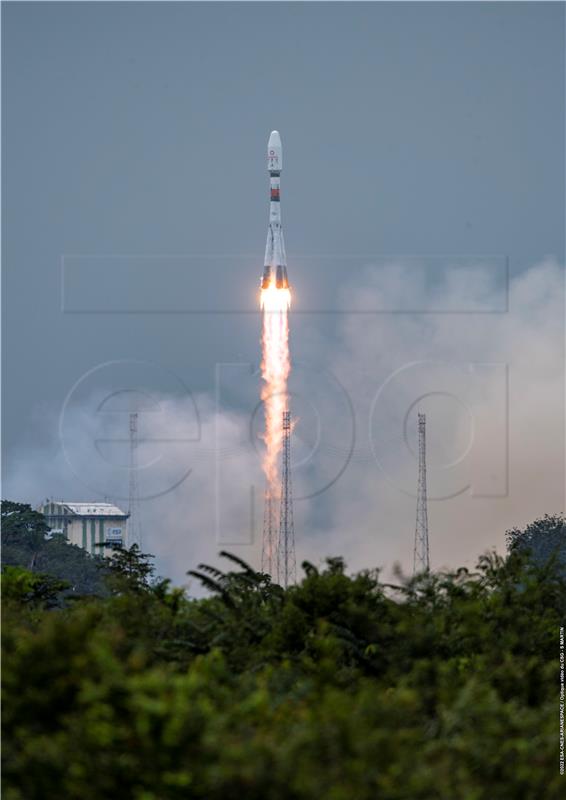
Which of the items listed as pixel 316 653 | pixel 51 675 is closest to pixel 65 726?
pixel 51 675

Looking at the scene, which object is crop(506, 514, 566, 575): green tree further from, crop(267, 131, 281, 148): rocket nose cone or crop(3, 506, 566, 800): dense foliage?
crop(3, 506, 566, 800): dense foliage

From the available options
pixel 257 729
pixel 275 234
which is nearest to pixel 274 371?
pixel 275 234

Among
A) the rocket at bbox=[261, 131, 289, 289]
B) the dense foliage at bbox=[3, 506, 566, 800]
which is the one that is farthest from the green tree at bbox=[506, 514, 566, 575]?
the dense foliage at bbox=[3, 506, 566, 800]

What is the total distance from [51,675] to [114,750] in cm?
298

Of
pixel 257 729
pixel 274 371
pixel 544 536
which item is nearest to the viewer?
pixel 257 729

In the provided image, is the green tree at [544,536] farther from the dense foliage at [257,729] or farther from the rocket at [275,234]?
the dense foliage at [257,729]

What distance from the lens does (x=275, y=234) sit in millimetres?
122312

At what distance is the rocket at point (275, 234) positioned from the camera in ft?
385

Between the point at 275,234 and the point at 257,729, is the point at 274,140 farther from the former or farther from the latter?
the point at 257,729

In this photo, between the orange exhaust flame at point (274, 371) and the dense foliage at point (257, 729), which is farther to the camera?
the orange exhaust flame at point (274, 371)

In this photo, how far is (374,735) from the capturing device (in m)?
32.2

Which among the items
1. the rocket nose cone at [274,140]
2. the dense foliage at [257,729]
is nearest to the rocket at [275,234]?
the rocket nose cone at [274,140]

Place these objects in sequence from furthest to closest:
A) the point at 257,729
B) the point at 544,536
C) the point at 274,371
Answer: the point at 544,536 → the point at 274,371 → the point at 257,729

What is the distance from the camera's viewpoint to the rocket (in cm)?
11730
